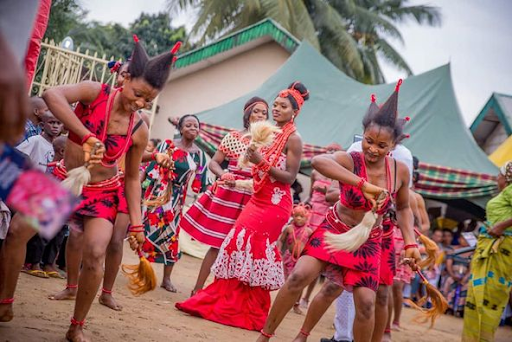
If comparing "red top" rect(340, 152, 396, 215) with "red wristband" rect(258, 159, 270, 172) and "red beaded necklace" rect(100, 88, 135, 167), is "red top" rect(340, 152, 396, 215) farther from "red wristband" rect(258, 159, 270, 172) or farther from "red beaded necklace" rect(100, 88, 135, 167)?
"red beaded necklace" rect(100, 88, 135, 167)

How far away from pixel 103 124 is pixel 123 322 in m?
1.70

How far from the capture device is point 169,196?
668 cm

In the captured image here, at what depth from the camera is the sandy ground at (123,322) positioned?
3998mm

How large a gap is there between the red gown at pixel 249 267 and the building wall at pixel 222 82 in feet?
41.7

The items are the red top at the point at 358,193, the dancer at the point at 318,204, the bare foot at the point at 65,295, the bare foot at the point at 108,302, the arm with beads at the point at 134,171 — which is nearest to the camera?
the arm with beads at the point at 134,171

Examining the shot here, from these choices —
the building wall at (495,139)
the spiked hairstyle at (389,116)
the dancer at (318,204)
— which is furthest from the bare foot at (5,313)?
the building wall at (495,139)

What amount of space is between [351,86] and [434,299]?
9.74m

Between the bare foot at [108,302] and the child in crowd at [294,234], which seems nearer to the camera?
the bare foot at [108,302]

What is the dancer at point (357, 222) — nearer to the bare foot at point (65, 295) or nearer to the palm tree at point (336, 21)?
the bare foot at point (65, 295)

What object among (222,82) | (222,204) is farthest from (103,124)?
(222,82)

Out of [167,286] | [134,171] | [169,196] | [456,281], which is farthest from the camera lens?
[456,281]

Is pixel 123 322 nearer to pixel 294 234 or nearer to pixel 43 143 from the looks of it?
pixel 43 143

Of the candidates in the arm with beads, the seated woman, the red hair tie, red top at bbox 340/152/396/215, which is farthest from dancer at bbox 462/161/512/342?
the seated woman

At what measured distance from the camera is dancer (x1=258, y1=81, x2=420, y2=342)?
14.2 ft
